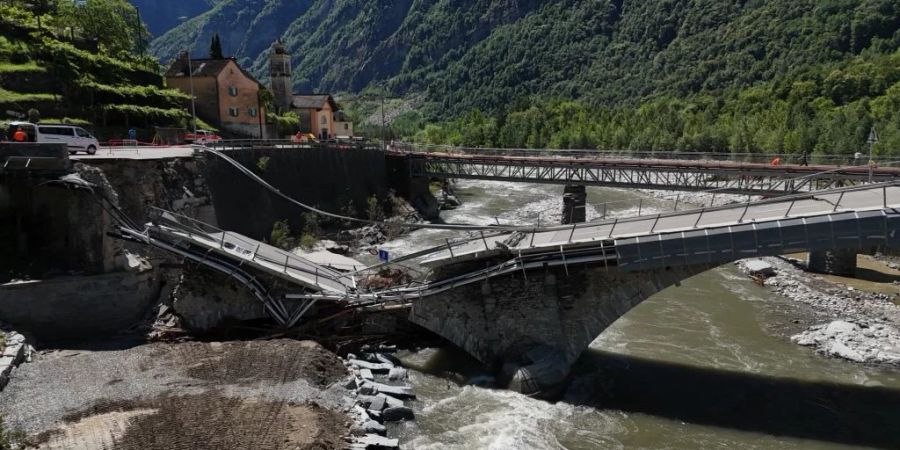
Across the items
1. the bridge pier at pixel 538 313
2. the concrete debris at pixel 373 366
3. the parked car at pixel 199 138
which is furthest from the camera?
the parked car at pixel 199 138

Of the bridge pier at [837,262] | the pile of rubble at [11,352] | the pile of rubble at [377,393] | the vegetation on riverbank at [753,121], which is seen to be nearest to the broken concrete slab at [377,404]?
the pile of rubble at [377,393]

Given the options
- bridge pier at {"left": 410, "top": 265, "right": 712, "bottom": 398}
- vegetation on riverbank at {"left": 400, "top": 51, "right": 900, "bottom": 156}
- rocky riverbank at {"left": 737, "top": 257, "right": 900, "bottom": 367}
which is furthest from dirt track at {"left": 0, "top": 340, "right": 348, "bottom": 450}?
vegetation on riverbank at {"left": 400, "top": 51, "right": 900, "bottom": 156}

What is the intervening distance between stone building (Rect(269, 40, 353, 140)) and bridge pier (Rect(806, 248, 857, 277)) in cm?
5113

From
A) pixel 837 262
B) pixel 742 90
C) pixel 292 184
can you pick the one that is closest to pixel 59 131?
pixel 292 184

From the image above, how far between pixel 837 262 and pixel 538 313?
23050mm

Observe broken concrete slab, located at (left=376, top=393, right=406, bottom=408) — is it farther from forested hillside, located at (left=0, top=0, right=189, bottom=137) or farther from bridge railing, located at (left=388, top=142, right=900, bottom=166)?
bridge railing, located at (left=388, top=142, right=900, bottom=166)

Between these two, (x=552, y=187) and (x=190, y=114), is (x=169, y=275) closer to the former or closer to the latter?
(x=190, y=114)

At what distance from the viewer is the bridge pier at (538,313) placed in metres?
21.0

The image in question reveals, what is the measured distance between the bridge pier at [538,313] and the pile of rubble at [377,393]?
2.17 m

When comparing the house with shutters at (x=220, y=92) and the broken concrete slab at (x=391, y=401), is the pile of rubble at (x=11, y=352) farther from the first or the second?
the house with shutters at (x=220, y=92)

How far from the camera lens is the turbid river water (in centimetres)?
1786

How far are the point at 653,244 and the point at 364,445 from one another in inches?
435

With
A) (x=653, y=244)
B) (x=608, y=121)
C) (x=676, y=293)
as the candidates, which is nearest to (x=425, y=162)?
(x=676, y=293)

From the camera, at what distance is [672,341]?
82.6ft
